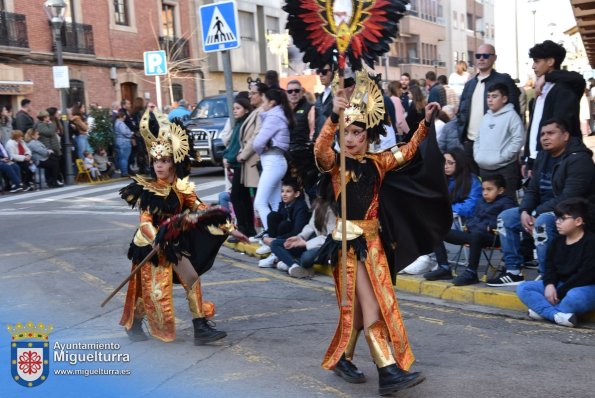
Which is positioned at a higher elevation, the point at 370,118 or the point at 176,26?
the point at 176,26

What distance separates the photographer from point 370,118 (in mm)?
5137

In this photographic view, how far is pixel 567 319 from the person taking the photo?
635 centimetres

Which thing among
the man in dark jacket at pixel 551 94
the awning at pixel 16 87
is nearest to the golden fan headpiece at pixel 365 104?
the man in dark jacket at pixel 551 94

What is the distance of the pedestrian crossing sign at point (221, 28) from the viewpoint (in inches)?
422

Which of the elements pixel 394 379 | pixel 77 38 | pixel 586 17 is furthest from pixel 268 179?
pixel 77 38

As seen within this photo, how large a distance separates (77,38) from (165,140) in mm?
25006

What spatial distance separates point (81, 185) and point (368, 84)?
1531cm

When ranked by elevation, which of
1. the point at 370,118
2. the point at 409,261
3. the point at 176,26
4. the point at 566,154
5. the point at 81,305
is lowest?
the point at 81,305

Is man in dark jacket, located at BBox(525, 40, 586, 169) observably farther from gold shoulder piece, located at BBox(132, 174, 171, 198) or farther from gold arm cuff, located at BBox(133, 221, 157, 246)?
gold arm cuff, located at BBox(133, 221, 157, 246)

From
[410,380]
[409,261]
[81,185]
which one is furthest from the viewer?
[81,185]

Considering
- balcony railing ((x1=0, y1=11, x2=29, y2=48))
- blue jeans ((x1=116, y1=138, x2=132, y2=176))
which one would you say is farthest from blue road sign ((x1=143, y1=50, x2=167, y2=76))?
balcony railing ((x1=0, y1=11, x2=29, y2=48))

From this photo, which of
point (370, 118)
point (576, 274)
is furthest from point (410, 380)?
point (576, 274)

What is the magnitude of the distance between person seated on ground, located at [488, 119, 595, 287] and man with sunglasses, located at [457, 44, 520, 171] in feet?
5.25

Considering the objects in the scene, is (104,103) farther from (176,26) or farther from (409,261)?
(409,261)
